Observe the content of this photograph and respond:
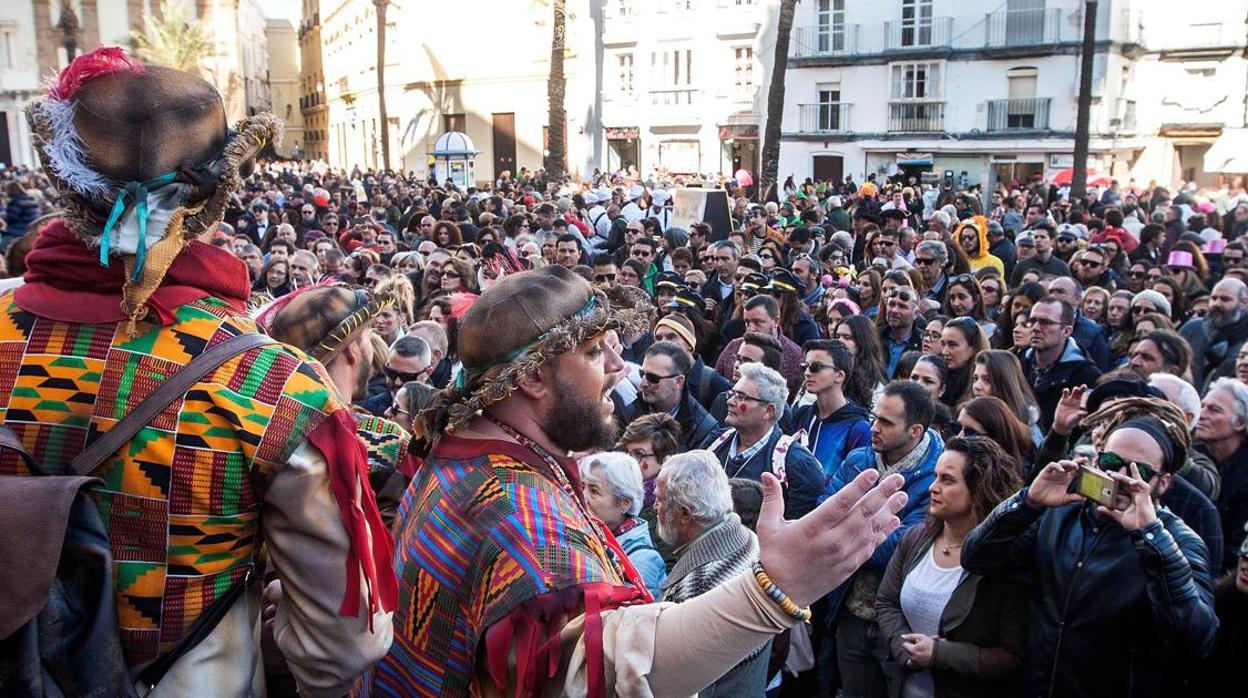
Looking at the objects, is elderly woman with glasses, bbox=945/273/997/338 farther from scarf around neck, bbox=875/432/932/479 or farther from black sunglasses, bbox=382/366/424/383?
black sunglasses, bbox=382/366/424/383

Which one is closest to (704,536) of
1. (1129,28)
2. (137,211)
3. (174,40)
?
(137,211)

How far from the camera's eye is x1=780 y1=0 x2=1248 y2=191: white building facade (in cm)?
3481

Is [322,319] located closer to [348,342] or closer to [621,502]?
[348,342]

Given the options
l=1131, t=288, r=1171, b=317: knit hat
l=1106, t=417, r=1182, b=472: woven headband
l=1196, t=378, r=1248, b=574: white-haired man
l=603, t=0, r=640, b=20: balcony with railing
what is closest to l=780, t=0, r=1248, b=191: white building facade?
l=603, t=0, r=640, b=20: balcony with railing

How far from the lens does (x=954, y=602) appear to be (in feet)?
12.9

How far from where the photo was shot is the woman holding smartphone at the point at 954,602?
3846 millimetres

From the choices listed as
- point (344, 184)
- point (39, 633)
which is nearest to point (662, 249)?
point (39, 633)

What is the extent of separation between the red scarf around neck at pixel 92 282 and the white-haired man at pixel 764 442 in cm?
344

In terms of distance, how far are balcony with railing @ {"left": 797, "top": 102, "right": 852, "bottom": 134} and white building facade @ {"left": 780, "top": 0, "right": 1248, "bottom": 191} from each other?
46 millimetres

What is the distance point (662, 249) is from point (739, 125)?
89.3 feet

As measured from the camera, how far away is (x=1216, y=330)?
7992 mm

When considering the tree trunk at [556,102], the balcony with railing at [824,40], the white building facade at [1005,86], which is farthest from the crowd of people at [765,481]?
the balcony with railing at [824,40]

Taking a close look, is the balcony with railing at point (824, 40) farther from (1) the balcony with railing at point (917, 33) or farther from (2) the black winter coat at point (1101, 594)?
(2) the black winter coat at point (1101, 594)

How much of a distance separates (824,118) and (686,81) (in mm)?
5530
